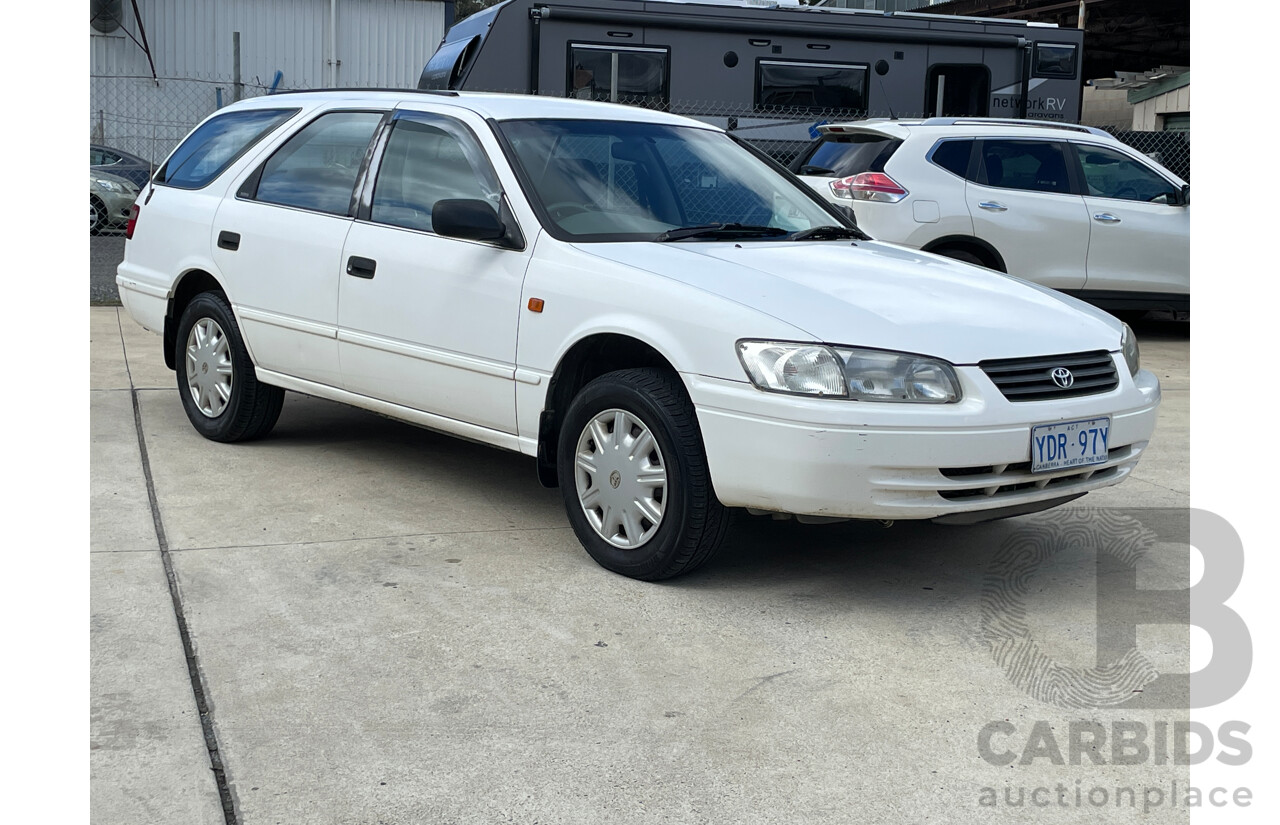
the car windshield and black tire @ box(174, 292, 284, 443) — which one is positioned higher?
the car windshield

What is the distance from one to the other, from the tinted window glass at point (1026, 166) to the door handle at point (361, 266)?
6402mm

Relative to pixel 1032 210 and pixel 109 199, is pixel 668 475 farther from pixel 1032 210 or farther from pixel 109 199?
pixel 109 199

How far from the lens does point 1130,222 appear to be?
1088 cm

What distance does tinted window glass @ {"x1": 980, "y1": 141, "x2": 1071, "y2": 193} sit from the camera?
10.7 metres

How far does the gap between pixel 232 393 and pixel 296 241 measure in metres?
0.91

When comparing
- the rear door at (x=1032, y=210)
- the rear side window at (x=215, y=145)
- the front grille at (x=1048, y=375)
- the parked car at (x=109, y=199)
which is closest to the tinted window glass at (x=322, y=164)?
the rear side window at (x=215, y=145)

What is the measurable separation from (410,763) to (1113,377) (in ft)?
8.93

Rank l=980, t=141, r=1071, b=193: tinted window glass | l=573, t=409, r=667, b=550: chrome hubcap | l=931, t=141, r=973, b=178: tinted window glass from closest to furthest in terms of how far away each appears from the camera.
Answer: l=573, t=409, r=667, b=550: chrome hubcap, l=931, t=141, r=973, b=178: tinted window glass, l=980, t=141, r=1071, b=193: tinted window glass

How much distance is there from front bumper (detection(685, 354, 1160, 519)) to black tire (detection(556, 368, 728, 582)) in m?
0.08

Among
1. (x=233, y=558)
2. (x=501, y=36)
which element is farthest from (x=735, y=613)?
(x=501, y=36)

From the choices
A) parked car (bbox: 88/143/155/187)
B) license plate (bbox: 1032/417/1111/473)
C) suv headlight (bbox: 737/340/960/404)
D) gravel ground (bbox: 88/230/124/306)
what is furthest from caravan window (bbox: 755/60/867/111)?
suv headlight (bbox: 737/340/960/404)

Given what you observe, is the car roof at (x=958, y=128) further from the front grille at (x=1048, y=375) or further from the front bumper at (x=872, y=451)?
the front bumper at (x=872, y=451)

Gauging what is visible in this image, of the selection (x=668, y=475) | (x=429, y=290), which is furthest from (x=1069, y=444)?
(x=429, y=290)

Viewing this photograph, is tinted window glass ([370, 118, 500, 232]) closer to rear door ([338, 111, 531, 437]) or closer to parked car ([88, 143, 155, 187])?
rear door ([338, 111, 531, 437])
